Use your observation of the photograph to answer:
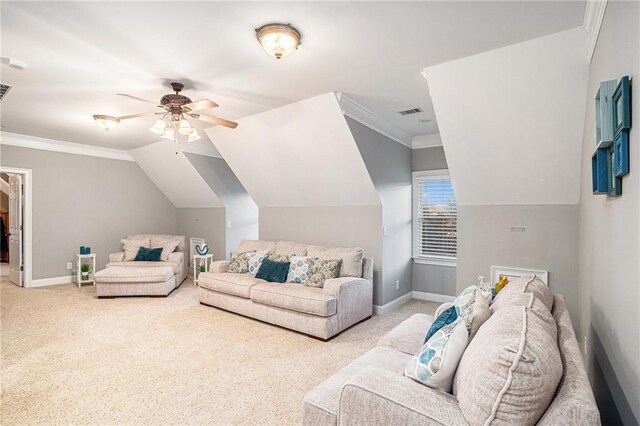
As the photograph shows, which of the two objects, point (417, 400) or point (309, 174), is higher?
point (309, 174)

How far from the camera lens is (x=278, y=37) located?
2312 millimetres

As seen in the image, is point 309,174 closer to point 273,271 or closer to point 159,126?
point 273,271

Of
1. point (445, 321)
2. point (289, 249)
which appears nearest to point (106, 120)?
point (289, 249)

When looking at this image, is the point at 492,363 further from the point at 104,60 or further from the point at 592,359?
the point at 104,60

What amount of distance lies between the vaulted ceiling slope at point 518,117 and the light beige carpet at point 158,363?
2.16m

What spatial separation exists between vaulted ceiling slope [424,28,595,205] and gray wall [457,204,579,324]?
15 cm

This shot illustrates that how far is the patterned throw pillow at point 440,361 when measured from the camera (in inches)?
56.9

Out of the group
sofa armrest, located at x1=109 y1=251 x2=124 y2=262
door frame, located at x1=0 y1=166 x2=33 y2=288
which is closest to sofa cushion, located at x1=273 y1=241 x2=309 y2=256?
sofa armrest, located at x1=109 y1=251 x2=124 y2=262

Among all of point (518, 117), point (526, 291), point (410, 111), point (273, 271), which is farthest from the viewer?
point (273, 271)

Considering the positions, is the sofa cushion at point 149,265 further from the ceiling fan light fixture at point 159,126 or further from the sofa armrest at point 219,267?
the ceiling fan light fixture at point 159,126

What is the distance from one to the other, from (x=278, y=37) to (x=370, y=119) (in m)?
2.12

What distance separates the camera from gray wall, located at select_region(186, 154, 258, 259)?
21.3ft

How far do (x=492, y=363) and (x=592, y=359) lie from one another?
5.31 ft

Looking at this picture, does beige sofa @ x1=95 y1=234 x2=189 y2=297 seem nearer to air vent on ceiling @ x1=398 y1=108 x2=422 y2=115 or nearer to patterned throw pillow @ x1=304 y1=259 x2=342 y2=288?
patterned throw pillow @ x1=304 y1=259 x2=342 y2=288
